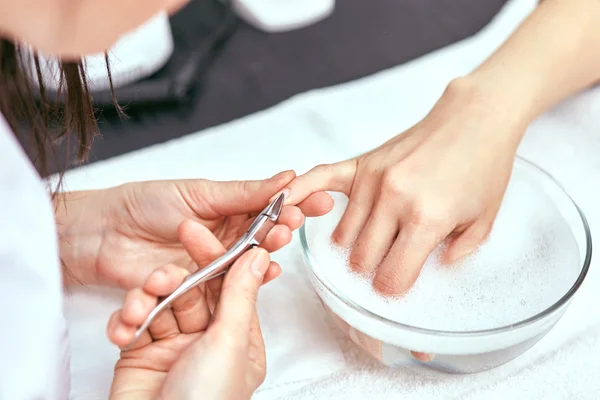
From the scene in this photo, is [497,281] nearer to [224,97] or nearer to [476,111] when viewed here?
[476,111]

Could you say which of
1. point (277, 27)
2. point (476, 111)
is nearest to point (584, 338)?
point (476, 111)

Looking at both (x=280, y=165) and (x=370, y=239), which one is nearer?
(x=370, y=239)

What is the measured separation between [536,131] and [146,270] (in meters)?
0.42

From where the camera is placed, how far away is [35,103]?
0.49 metres

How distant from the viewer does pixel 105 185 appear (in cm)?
71

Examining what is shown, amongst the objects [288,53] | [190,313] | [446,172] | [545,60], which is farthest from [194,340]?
[288,53]

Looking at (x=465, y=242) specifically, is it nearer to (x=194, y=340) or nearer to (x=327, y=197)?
(x=327, y=197)

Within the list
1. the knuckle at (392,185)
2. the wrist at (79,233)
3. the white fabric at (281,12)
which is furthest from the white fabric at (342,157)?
the white fabric at (281,12)

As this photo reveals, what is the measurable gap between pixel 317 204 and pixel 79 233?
238mm

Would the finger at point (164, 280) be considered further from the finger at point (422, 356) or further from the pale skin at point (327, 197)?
the finger at point (422, 356)

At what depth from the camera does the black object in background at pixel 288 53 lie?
876mm

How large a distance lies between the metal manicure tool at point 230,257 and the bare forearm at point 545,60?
0.24m

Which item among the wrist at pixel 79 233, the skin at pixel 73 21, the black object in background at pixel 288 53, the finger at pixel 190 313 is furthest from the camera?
the black object in background at pixel 288 53

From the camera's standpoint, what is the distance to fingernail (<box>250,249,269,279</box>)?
1.51ft
